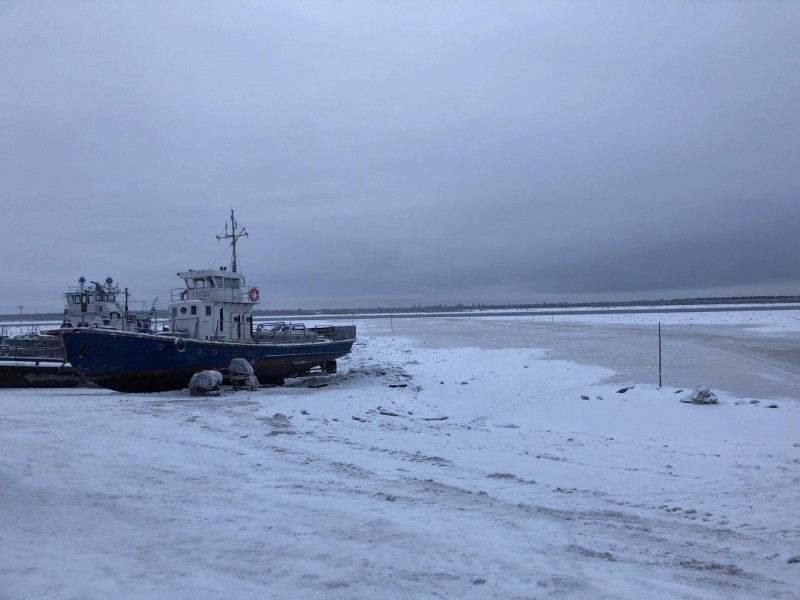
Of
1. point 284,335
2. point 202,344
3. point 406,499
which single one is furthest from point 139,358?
point 406,499

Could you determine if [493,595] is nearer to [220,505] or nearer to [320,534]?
[320,534]

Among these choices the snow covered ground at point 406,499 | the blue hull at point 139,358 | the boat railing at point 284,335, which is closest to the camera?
the snow covered ground at point 406,499

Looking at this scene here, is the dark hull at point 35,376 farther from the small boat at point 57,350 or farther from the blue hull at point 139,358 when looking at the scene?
the blue hull at point 139,358

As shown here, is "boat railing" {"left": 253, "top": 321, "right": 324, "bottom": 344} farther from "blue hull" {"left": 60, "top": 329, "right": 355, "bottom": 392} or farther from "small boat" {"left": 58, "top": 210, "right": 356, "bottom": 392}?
"blue hull" {"left": 60, "top": 329, "right": 355, "bottom": 392}

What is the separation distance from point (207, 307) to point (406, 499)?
56.7ft

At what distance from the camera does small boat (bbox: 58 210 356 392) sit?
63.3ft

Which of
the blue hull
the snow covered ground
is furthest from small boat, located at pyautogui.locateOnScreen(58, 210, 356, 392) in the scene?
the snow covered ground

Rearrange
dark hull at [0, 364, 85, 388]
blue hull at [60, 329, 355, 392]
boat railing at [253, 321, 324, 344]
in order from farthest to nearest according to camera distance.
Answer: boat railing at [253, 321, 324, 344] < dark hull at [0, 364, 85, 388] < blue hull at [60, 329, 355, 392]

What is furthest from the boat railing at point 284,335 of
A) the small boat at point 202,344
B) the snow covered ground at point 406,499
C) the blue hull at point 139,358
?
the snow covered ground at point 406,499

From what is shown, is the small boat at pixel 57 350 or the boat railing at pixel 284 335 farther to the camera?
the boat railing at pixel 284 335

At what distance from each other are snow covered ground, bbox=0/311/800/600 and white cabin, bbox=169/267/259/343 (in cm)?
750

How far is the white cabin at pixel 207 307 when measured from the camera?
72.5 ft

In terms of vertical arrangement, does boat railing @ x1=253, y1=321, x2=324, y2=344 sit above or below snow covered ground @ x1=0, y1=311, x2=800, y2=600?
above

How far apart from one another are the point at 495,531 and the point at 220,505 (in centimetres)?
311
